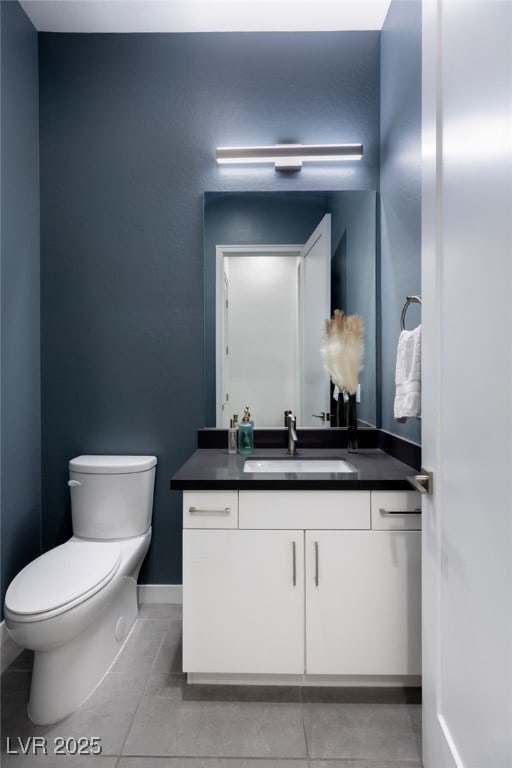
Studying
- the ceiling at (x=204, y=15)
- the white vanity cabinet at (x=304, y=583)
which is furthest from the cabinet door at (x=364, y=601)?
the ceiling at (x=204, y=15)

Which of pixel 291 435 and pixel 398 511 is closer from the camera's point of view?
pixel 398 511

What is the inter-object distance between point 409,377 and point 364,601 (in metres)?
0.79

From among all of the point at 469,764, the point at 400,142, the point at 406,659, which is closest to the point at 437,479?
the point at 469,764

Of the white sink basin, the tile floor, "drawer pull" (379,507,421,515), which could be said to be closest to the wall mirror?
the white sink basin

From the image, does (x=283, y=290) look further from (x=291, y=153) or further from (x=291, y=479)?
(x=291, y=479)

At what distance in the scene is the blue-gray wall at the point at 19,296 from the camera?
1.94m

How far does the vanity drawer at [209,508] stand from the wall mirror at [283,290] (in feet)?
2.09

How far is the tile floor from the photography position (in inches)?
52.9

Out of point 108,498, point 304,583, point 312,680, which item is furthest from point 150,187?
point 312,680

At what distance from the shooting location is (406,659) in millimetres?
1549

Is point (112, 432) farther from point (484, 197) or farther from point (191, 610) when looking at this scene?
point (484, 197)

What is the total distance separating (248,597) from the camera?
1.55 metres

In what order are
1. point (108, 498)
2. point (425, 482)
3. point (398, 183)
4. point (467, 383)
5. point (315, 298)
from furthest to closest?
point (315, 298) < point (108, 498) < point (398, 183) < point (425, 482) < point (467, 383)

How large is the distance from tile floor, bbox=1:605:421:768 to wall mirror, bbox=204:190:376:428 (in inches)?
42.4
